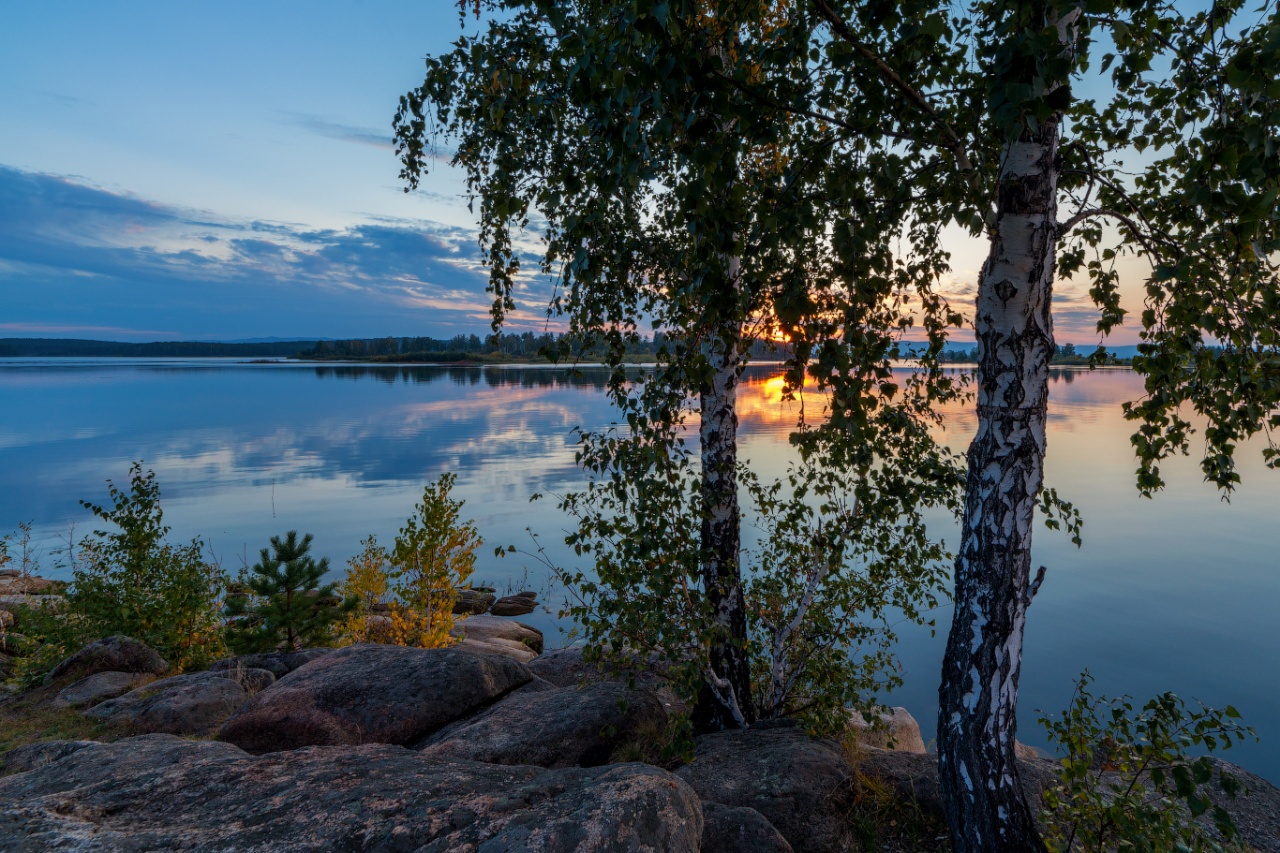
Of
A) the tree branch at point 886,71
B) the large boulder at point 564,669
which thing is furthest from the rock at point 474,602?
the tree branch at point 886,71

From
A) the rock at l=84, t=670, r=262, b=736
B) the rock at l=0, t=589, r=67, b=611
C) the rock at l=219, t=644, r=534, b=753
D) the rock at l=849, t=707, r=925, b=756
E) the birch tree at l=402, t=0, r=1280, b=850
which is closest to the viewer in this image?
the birch tree at l=402, t=0, r=1280, b=850

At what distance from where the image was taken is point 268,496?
104 feet

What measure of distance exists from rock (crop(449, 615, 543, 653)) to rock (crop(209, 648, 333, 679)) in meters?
3.39

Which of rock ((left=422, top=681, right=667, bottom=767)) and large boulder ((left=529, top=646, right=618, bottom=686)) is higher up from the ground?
rock ((left=422, top=681, right=667, bottom=767))

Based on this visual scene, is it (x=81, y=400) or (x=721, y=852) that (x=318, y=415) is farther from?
(x=721, y=852)

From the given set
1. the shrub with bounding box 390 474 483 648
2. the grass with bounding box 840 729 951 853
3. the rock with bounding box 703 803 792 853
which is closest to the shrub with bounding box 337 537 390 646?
the shrub with bounding box 390 474 483 648

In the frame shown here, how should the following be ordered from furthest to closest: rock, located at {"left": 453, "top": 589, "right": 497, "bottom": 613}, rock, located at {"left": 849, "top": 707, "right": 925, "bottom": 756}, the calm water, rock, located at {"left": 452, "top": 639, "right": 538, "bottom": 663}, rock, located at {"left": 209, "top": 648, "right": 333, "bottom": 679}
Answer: rock, located at {"left": 453, "top": 589, "right": 497, "bottom": 613}, the calm water, rock, located at {"left": 452, "top": 639, "right": 538, "bottom": 663}, rock, located at {"left": 209, "top": 648, "right": 333, "bottom": 679}, rock, located at {"left": 849, "top": 707, "right": 925, "bottom": 756}

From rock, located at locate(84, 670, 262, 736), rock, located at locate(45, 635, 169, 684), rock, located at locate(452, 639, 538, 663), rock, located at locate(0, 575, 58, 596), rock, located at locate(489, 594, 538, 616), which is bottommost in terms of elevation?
rock, located at locate(489, 594, 538, 616)

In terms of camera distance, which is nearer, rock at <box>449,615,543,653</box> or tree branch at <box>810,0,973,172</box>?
tree branch at <box>810,0,973,172</box>

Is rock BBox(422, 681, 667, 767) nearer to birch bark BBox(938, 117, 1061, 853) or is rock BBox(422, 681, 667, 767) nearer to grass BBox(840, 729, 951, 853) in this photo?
grass BBox(840, 729, 951, 853)

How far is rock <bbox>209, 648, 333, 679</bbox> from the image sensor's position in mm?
11172

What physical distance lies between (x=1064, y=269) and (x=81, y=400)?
12016cm

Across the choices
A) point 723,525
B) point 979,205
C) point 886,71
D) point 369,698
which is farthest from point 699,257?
point 369,698

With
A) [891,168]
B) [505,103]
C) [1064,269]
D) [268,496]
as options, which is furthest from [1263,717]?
[268,496]
